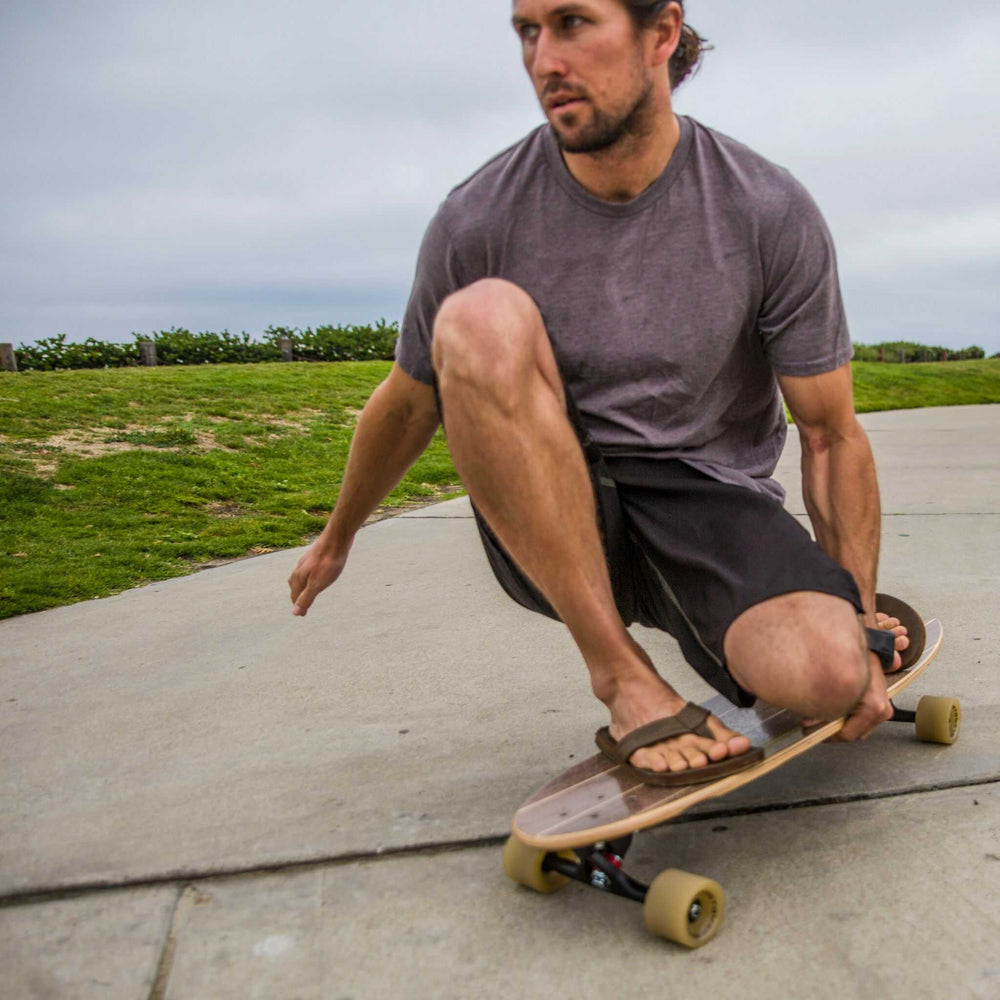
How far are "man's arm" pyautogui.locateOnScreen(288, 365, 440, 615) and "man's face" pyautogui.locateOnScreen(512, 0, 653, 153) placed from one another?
0.59 m

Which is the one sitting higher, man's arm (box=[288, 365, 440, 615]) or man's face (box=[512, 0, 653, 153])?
man's face (box=[512, 0, 653, 153])

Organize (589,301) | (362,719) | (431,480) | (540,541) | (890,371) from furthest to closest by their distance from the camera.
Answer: (890,371), (431,480), (362,719), (589,301), (540,541)

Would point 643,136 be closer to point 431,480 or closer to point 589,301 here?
point 589,301

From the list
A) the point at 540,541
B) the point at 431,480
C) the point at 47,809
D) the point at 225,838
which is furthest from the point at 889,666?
the point at 431,480

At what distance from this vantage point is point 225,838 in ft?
6.34

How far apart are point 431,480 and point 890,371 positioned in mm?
13374

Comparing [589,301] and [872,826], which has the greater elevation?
[589,301]

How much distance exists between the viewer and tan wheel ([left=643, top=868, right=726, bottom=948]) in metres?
1.52

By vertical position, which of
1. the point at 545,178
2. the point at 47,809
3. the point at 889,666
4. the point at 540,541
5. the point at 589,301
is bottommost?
the point at 47,809

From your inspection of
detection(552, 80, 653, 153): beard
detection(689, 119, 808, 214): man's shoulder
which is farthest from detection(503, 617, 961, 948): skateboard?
detection(552, 80, 653, 153): beard

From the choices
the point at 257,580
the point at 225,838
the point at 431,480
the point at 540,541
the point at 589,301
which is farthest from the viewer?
the point at 431,480

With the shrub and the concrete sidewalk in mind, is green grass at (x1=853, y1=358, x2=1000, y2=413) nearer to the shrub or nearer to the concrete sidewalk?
the shrub

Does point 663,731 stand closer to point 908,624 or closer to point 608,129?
point 908,624

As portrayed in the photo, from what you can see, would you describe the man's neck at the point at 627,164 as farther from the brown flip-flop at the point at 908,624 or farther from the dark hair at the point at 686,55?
the brown flip-flop at the point at 908,624
